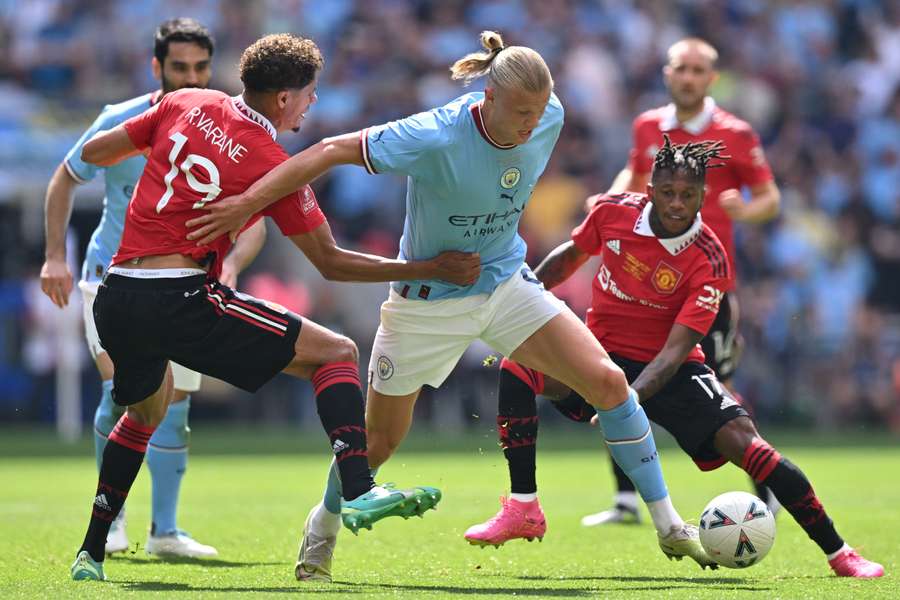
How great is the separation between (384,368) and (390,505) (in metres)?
1.26

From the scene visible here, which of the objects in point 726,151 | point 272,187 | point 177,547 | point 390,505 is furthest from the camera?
point 726,151

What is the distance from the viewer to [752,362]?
56.9ft

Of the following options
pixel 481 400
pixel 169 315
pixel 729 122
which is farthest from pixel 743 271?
pixel 169 315

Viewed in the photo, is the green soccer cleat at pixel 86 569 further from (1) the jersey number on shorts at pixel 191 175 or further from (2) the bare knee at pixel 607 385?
(2) the bare knee at pixel 607 385

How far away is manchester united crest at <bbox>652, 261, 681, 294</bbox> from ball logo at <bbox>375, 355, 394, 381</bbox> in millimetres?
1469

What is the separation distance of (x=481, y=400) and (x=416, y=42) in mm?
5338

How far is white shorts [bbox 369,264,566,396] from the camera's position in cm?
654

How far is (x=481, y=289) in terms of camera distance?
656 centimetres

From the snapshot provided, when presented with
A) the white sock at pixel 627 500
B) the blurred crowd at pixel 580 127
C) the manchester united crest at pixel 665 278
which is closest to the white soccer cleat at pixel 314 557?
the manchester united crest at pixel 665 278

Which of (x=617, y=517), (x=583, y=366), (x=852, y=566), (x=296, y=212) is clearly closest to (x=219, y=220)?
(x=296, y=212)

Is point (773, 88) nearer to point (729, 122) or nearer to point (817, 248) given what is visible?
point (817, 248)

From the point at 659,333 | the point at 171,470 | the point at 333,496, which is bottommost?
the point at 171,470

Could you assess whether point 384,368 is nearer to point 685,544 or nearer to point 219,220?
point 219,220

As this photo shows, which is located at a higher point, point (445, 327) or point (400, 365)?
point (445, 327)
